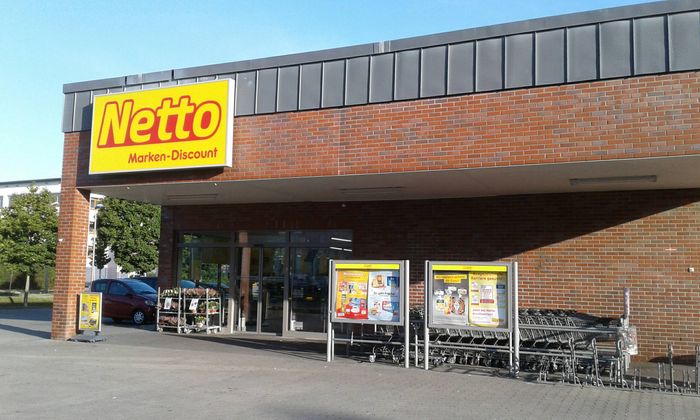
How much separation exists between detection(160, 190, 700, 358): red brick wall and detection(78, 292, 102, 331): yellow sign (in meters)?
6.09

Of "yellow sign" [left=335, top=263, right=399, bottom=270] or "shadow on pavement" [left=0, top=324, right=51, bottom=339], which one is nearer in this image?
"yellow sign" [left=335, top=263, right=399, bottom=270]

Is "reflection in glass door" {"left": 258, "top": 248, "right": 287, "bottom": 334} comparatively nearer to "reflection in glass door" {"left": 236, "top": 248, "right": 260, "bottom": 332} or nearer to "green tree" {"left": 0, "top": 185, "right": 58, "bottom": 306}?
"reflection in glass door" {"left": 236, "top": 248, "right": 260, "bottom": 332}

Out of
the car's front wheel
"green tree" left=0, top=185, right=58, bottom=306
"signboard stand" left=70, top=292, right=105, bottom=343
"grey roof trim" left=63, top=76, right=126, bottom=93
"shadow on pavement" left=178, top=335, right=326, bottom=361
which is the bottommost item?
"shadow on pavement" left=178, top=335, right=326, bottom=361

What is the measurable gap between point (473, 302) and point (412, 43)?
471 centimetres

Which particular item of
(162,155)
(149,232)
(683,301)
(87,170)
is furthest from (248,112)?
(149,232)

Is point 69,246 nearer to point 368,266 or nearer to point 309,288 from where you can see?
point 309,288

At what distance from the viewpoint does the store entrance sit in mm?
17312

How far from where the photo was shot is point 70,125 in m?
15.0

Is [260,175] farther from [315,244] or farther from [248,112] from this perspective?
[315,244]

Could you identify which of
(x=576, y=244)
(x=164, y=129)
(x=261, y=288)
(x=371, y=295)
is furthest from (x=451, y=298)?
(x=261, y=288)

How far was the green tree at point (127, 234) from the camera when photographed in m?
37.8

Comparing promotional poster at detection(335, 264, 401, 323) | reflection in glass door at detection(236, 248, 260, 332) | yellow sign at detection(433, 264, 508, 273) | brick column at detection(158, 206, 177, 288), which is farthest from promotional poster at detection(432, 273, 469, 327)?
brick column at detection(158, 206, 177, 288)

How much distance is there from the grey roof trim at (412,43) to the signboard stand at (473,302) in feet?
12.9

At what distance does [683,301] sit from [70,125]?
13846 millimetres
